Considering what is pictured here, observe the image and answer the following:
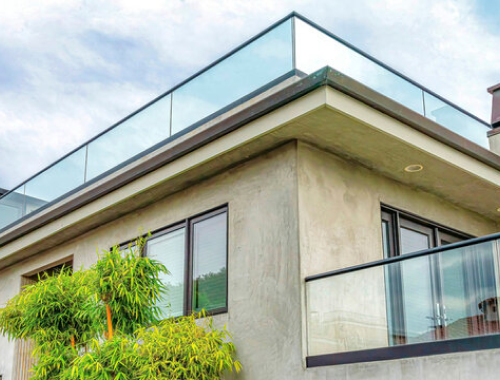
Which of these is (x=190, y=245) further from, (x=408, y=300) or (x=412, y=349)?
(x=412, y=349)

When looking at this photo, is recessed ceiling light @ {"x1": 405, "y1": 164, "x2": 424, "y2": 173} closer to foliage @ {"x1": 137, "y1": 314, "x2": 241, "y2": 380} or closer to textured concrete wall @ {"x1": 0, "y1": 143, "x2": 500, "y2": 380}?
textured concrete wall @ {"x1": 0, "y1": 143, "x2": 500, "y2": 380}

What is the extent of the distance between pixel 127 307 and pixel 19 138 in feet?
109

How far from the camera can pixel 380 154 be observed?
31.3ft

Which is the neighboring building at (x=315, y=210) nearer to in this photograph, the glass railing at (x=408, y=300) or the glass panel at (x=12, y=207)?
the glass railing at (x=408, y=300)

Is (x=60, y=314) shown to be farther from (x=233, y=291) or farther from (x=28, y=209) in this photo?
(x=28, y=209)

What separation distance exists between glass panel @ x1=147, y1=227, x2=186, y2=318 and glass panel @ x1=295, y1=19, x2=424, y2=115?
10.3 feet

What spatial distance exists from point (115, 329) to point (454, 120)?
607cm

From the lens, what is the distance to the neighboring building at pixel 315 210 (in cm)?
777

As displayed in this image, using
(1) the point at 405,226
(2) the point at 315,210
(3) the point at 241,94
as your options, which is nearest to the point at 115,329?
(2) the point at 315,210

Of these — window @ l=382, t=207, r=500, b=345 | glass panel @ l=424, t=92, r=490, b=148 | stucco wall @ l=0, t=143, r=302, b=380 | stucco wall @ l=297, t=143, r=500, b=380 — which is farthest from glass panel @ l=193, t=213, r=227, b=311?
glass panel @ l=424, t=92, r=490, b=148

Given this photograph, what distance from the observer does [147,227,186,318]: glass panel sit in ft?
34.6

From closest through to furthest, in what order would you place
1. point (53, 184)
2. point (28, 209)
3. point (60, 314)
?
point (60, 314) → point (53, 184) → point (28, 209)

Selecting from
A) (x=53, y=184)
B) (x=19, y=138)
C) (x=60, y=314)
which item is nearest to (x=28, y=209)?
(x=53, y=184)

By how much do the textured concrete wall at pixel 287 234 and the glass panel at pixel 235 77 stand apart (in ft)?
3.24
